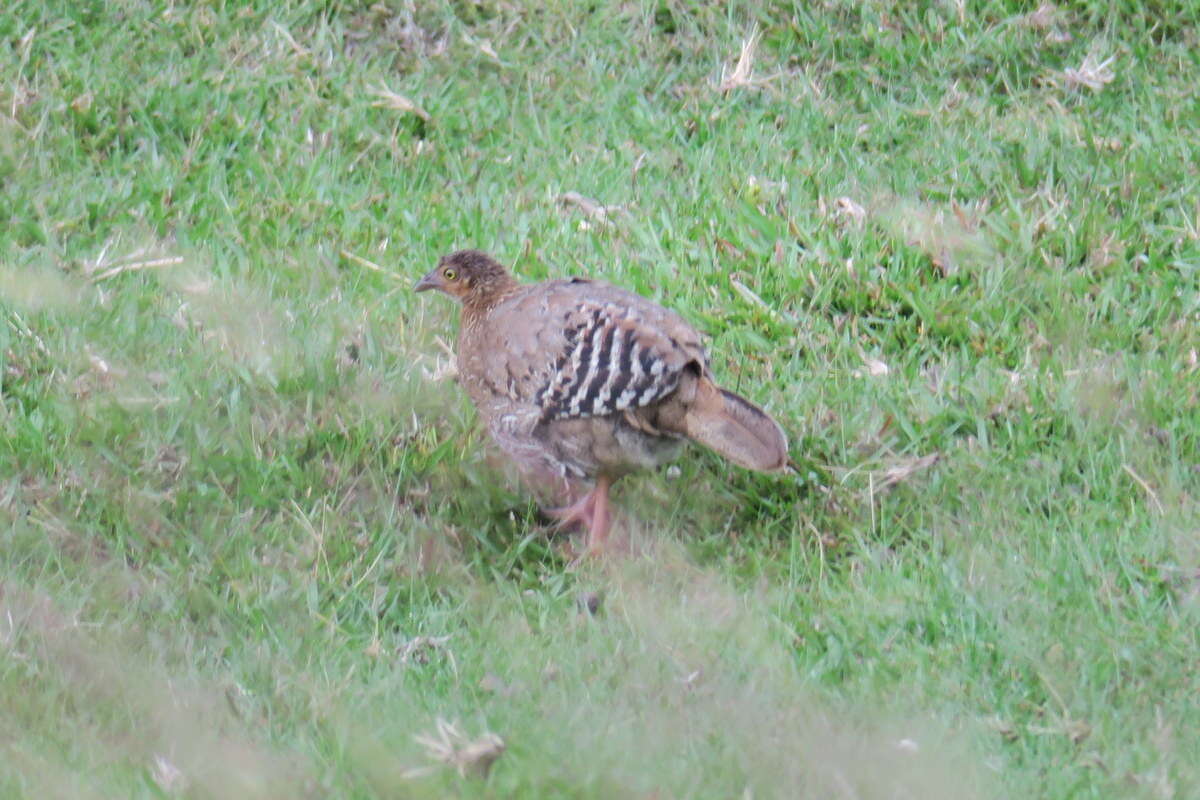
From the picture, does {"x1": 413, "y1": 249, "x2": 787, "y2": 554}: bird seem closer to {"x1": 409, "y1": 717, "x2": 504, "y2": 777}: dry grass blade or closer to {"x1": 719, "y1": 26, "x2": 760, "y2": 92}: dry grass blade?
{"x1": 409, "y1": 717, "x2": 504, "y2": 777}: dry grass blade

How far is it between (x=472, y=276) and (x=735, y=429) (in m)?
1.49

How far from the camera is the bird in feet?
17.9

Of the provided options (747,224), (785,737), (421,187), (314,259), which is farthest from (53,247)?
(785,737)

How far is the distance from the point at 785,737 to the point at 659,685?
19.0 inches

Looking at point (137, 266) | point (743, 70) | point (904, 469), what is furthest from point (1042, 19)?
point (137, 266)

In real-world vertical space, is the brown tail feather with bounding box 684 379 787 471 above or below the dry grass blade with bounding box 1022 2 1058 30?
below

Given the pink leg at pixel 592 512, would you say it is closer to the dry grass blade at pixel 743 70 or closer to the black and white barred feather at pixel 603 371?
the black and white barred feather at pixel 603 371

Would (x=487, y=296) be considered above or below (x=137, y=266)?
above

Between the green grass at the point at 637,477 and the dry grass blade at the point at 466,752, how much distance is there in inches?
2.8

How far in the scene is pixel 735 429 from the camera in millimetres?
5441

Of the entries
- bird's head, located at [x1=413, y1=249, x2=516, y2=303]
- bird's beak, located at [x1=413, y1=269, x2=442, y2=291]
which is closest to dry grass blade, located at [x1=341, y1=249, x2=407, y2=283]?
bird's beak, located at [x1=413, y1=269, x2=442, y2=291]

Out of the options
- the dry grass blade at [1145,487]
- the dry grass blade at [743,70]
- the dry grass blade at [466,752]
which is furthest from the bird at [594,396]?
the dry grass blade at [743,70]

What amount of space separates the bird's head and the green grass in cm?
36

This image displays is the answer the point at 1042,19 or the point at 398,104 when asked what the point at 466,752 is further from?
the point at 1042,19
